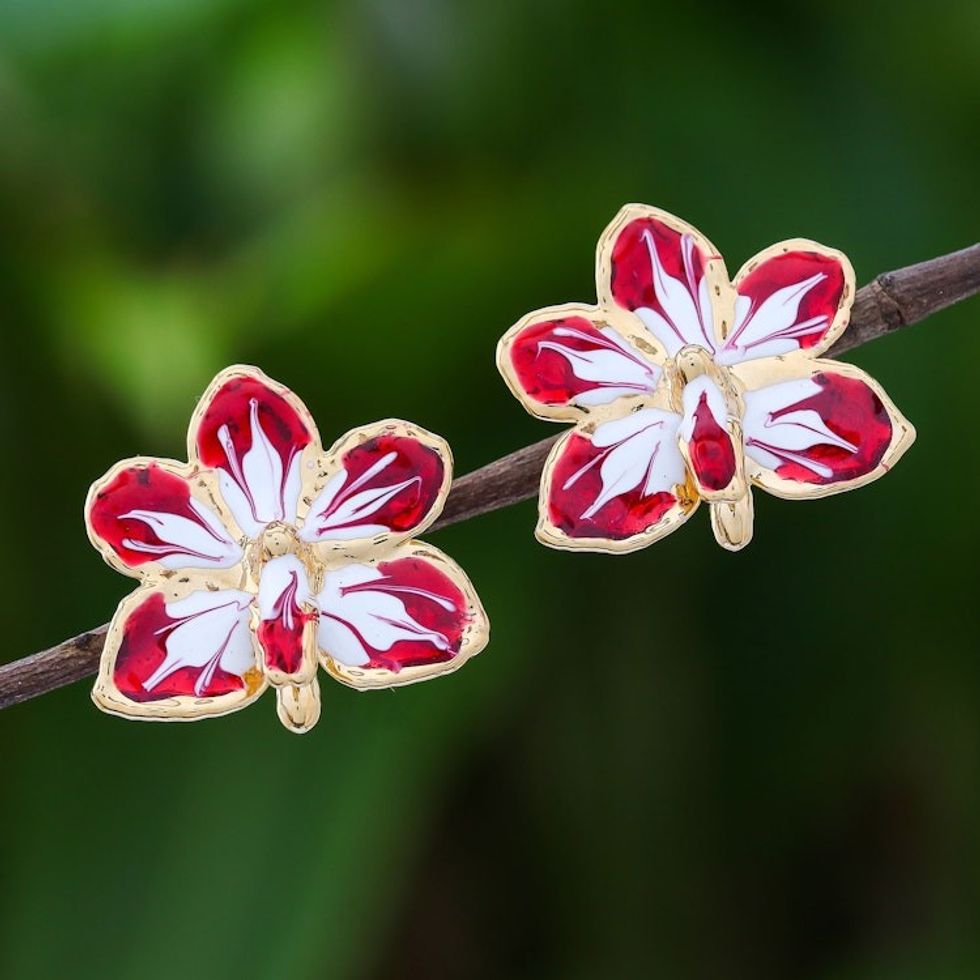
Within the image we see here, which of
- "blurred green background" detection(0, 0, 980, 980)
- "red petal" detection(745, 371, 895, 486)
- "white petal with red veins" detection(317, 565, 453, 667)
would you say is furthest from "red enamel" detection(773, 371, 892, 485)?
"blurred green background" detection(0, 0, 980, 980)

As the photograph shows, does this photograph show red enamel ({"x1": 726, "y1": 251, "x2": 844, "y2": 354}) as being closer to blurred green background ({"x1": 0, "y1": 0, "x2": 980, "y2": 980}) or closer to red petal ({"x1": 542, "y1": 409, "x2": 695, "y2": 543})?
red petal ({"x1": 542, "y1": 409, "x2": 695, "y2": 543})

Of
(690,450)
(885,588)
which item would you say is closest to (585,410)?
(690,450)

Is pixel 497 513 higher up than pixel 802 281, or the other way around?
pixel 802 281

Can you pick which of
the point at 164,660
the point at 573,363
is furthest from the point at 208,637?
the point at 573,363

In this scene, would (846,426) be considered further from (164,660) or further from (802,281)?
(164,660)

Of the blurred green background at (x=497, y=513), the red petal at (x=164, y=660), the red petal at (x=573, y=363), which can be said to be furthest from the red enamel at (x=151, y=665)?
the blurred green background at (x=497, y=513)

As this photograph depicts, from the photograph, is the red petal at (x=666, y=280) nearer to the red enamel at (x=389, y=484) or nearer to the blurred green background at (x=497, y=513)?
the red enamel at (x=389, y=484)
